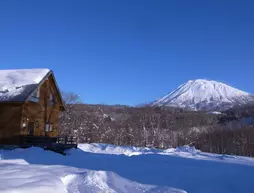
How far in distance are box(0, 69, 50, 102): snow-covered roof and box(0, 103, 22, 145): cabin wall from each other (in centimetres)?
78

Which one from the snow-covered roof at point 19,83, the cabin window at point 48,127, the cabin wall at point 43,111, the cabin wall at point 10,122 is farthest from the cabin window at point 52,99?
the cabin wall at point 10,122

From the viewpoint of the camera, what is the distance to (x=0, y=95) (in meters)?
22.5

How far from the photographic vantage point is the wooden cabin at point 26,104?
2239 centimetres

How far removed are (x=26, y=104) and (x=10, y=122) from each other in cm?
184

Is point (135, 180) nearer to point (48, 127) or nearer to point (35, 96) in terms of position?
point (35, 96)

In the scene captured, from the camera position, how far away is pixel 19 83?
77.1ft

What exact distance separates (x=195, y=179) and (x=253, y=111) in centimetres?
9071

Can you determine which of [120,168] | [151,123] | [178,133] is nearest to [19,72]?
[120,168]

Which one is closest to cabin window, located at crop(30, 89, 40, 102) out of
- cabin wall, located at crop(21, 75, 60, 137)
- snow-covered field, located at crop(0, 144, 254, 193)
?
cabin wall, located at crop(21, 75, 60, 137)

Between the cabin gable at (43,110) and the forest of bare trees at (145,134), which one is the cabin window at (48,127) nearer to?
the cabin gable at (43,110)

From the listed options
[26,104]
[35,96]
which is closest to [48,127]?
[35,96]

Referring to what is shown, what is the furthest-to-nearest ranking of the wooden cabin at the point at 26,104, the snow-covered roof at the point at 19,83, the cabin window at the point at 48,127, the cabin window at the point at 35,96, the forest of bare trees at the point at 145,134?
the forest of bare trees at the point at 145,134
the cabin window at the point at 48,127
the cabin window at the point at 35,96
the wooden cabin at the point at 26,104
the snow-covered roof at the point at 19,83

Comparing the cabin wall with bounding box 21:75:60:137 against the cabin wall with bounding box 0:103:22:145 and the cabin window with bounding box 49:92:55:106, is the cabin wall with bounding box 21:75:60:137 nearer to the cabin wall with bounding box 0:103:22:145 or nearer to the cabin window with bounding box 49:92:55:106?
the cabin window with bounding box 49:92:55:106

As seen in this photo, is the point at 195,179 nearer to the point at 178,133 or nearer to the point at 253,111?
the point at 178,133
